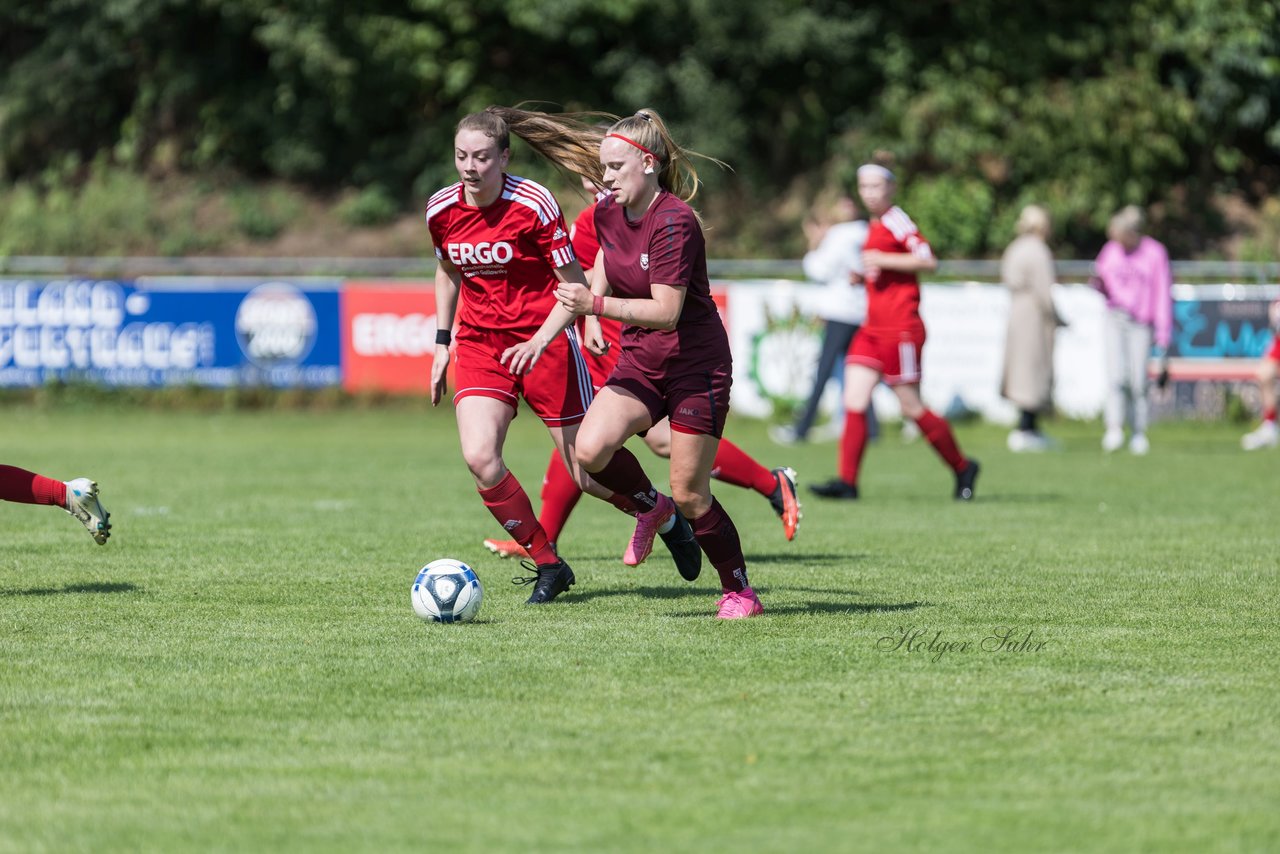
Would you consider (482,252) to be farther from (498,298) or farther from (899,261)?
(899,261)

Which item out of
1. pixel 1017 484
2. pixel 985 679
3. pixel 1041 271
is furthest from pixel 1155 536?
pixel 1041 271

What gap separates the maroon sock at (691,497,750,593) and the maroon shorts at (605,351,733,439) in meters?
0.31

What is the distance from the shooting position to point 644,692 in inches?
215

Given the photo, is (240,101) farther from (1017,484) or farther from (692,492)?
(692,492)

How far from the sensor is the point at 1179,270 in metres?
20.6

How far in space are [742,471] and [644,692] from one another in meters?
3.58

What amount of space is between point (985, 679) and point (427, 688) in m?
1.70

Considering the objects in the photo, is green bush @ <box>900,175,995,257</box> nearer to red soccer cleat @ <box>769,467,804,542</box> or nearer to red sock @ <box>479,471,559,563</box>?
red soccer cleat @ <box>769,467,804,542</box>

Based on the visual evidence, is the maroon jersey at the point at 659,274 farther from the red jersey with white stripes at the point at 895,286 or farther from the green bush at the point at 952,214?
the green bush at the point at 952,214

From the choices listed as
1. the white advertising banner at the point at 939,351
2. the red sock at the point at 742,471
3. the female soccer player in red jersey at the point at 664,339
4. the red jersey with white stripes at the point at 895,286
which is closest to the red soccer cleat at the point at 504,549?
the red sock at the point at 742,471

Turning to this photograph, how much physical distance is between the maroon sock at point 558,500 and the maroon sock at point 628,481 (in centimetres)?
114

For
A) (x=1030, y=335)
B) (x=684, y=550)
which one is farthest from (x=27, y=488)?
(x=1030, y=335)

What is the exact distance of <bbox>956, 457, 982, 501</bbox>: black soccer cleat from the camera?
39.3ft

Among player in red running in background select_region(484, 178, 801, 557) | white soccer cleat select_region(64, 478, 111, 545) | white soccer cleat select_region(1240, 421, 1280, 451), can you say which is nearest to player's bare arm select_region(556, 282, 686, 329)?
player in red running in background select_region(484, 178, 801, 557)
